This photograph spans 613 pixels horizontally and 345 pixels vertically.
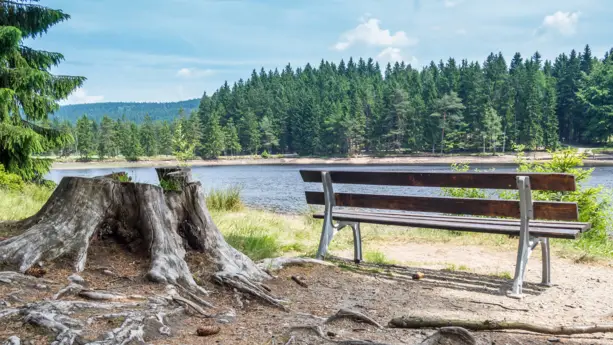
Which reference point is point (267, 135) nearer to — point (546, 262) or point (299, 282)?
point (546, 262)

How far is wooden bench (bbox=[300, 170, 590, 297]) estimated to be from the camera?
4434mm

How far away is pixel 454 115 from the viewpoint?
273ft

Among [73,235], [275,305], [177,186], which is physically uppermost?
[177,186]

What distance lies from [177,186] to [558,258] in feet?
15.2

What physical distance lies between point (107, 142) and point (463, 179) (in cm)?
10252

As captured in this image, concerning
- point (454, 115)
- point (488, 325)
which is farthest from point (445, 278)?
point (454, 115)

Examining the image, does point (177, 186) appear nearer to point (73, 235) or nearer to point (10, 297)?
point (73, 235)

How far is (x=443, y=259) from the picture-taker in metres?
6.29

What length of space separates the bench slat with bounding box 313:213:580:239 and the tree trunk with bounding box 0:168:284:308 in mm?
1590

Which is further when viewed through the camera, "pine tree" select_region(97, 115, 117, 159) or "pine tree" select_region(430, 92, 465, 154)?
"pine tree" select_region(97, 115, 117, 159)

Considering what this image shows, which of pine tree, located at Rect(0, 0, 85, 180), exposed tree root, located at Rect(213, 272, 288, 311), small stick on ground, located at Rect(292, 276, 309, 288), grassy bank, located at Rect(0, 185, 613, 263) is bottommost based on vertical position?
grassy bank, located at Rect(0, 185, 613, 263)

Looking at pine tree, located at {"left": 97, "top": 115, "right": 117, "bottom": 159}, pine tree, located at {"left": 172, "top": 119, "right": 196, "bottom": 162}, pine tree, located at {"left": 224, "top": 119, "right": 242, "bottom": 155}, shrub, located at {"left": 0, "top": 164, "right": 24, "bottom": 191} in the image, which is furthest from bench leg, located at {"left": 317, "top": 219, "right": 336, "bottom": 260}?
pine tree, located at {"left": 97, "top": 115, "right": 117, "bottom": 159}

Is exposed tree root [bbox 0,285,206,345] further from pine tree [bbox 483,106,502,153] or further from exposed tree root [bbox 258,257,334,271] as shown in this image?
pine tree [bbox 483,106,502,153]

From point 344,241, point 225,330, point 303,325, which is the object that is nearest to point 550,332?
point 303,325
